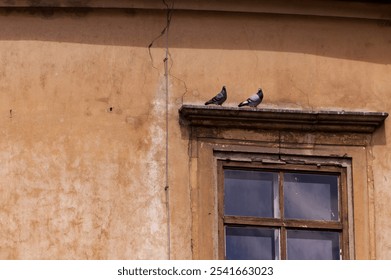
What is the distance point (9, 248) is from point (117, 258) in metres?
0.67

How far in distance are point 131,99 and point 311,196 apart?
1309 millimetres

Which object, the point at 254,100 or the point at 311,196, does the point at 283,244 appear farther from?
the point at 254,100

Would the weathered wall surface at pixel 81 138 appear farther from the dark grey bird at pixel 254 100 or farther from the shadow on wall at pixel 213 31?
the dark grey bird at pixel 254 100

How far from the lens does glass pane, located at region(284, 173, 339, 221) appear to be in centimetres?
1438

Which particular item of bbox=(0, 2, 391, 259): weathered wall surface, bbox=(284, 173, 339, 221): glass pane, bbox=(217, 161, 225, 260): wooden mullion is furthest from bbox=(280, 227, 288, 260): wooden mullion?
bbox=(0, 2, 391, 259): weathered wall surface

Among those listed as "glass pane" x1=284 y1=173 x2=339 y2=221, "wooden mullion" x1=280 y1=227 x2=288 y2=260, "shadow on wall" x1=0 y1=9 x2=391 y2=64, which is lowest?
"wooden mullion" x1=280 y1=227 x2=288 y2=260

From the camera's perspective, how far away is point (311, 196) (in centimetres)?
1443

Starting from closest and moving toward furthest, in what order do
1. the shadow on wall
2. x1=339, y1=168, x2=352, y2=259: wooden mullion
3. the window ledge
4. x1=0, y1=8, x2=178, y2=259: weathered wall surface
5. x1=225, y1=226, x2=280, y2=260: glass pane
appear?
1. x1=0, y1=8, x2=178, y2=259: weathered wall surface
2. x1=225, y1=226, x2=280, y2=260: glass pane
3. x1=339, y1=168, x2=352, y2=259: wooden mullion
4. the window ledge
5. the shadow on wall

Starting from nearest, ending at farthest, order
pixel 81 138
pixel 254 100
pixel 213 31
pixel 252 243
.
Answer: pixel 252 243 → pixel 81 138 → pixel 254 100 → pixel 213 31

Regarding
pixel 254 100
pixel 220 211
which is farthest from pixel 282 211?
pixel 254 100

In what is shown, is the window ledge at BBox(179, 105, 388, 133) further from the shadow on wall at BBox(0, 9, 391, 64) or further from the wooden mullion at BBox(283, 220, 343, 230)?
the wooden mullion at BBox(283, 220, 343, 230)

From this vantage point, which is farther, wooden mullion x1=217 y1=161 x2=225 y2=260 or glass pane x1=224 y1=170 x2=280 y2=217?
glass pane x1=224 y1=170 x2=280 y2=217

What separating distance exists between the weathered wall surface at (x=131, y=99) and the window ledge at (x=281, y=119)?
0.12 m
